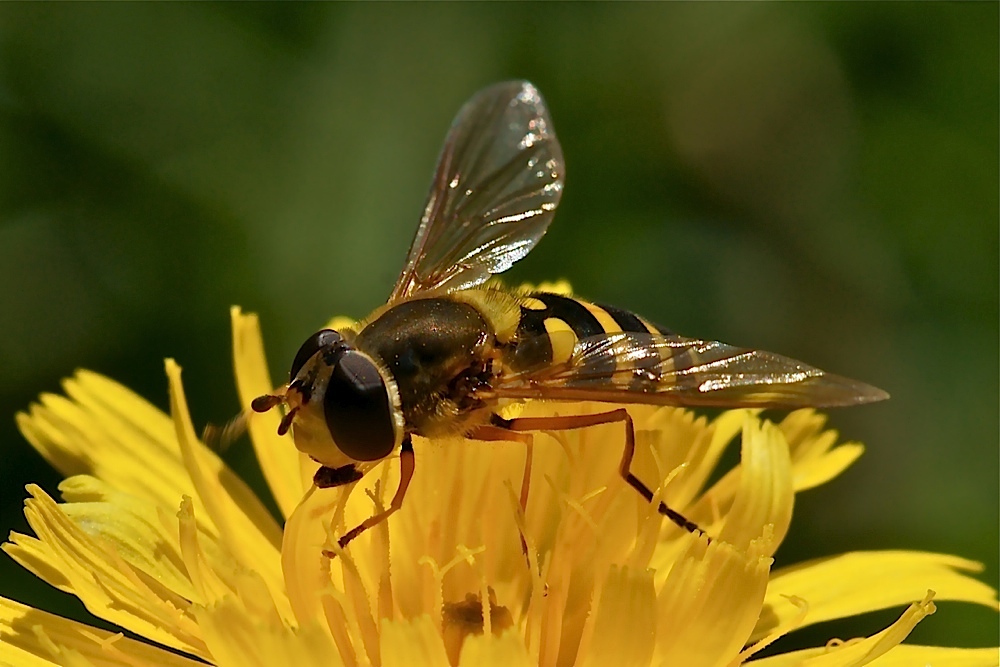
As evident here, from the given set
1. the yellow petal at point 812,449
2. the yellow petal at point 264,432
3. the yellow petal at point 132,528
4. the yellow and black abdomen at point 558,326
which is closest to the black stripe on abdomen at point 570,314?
the yellow and black abdomen at point 558,326

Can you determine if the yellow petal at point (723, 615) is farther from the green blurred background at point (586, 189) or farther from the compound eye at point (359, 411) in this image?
the green blurred background at point (586, 189)

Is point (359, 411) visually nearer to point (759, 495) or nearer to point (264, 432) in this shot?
point (264, 432)

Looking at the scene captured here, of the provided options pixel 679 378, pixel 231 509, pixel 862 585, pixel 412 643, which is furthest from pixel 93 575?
pixel 862 585

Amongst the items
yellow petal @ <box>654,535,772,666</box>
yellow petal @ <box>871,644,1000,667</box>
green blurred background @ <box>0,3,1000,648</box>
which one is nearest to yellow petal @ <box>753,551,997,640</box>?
yellow petal @ <box>871,644,1000,667</box>

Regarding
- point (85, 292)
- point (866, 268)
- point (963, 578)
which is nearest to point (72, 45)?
point (85, 292)

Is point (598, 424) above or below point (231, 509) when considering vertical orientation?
above

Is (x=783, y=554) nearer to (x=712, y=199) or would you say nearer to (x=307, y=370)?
(x=712, y=199)
